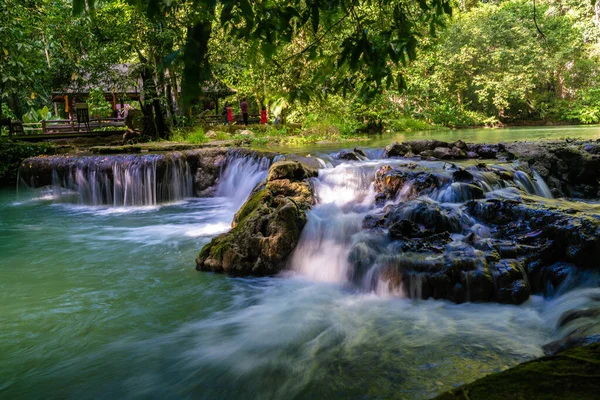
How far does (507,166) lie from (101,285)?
782 cm

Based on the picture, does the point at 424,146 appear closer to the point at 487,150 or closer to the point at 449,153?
the point at 449,153

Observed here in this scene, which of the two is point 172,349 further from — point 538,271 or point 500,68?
point 500,68

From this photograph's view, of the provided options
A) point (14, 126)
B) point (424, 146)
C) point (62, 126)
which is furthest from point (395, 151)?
point (62, 126)

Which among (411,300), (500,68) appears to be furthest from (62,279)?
(500,68)

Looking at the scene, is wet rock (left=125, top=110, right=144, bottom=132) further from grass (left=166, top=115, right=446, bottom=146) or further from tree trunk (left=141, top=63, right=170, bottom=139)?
grass (left=166, top=115, right=446, bottom=146)

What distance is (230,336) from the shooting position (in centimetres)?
438

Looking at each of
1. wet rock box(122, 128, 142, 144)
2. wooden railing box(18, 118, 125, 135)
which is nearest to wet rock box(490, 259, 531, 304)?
wet rock box(122, 128, 142, 144)

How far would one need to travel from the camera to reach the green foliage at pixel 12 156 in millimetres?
15359

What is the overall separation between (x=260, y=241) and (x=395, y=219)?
2048mm

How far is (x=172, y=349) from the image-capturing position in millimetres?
4156

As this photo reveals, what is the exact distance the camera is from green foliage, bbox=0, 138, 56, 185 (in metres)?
15.4

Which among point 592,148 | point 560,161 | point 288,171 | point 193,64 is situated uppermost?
point 193,64

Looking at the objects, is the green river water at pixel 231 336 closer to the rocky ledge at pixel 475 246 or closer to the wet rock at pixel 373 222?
the rocky ledge at pixel 475 246

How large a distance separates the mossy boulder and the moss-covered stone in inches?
187
